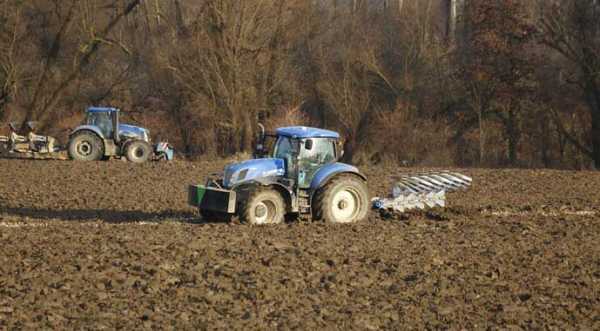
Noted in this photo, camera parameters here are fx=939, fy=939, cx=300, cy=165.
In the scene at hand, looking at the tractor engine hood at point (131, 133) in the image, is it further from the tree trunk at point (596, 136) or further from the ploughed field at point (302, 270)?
the tree trunk at point (596, 136)

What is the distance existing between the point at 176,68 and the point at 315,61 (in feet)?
24.3

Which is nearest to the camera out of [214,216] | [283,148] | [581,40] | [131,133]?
[283,148]

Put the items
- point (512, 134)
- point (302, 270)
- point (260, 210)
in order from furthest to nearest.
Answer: point (512, 134) → point (260, 210) → point (302, 270)

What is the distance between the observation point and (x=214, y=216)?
15727 millimetres

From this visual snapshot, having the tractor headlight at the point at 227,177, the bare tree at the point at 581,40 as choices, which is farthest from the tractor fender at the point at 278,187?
the bare tree at the point at 581,40

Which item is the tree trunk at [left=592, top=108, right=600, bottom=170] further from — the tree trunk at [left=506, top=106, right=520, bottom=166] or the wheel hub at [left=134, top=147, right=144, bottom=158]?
the wheel hub at [left=134, top=147, right=144, bottom=158]

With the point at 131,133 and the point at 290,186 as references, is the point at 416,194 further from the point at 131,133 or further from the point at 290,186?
the point at 131,133

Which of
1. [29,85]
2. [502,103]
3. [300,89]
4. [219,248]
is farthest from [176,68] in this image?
[219,248]

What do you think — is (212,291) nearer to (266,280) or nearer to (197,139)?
(266,280)

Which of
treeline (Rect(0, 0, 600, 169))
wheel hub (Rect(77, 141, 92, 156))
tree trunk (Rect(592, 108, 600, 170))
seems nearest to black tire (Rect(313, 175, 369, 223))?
wheel hub (Rect(77, 141, 92, 156))

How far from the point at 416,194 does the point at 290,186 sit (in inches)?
116

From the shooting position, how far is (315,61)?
4194 cm

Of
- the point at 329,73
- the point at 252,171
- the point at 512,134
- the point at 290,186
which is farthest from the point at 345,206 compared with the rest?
the point at 329,73

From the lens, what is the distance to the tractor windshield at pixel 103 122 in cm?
2769
